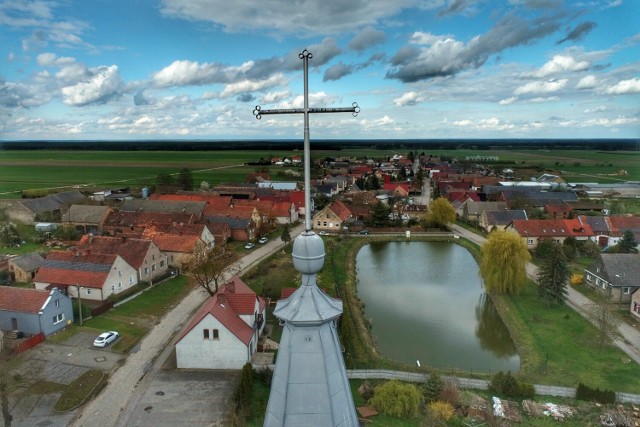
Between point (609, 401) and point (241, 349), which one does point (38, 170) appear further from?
point (609, 401)

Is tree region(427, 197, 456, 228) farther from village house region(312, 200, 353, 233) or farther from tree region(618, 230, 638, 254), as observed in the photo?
tree region(618, 230, 638, 254)

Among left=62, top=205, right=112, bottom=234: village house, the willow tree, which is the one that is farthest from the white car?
left=62, top=205, right=112, bottom=234: village house

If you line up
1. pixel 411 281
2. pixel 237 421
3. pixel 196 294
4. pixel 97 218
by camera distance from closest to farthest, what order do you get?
pixel 237 421, pixel 196 294, pixel 411 281, pixel 97 218

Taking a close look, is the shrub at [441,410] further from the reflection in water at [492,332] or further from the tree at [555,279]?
the tree at [555,279]

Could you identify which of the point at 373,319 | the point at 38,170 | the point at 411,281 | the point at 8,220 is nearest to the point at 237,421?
the point at 373,319

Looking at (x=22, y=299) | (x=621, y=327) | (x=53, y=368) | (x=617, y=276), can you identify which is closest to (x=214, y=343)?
(x=53, y=368)

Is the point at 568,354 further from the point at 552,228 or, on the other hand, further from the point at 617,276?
the point at 552,228

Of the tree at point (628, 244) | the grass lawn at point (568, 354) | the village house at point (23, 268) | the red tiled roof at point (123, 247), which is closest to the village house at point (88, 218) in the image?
the red tiled roof at point (123, 247)
